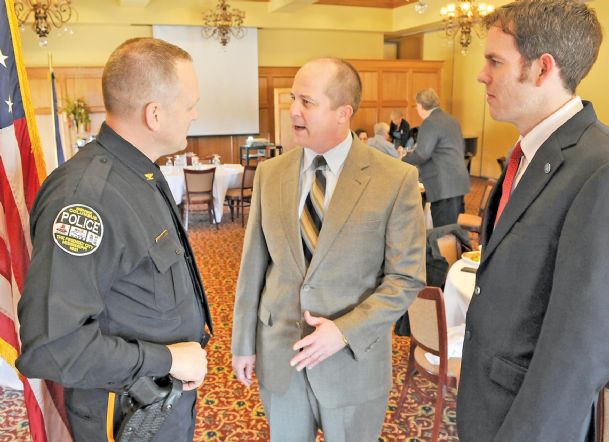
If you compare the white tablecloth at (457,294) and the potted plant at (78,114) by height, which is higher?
the potted plant at (78,114)

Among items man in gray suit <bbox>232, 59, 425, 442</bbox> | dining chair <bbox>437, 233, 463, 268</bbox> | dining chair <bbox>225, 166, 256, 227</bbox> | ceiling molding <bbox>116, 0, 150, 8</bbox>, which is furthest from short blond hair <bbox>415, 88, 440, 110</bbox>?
ceiling molding <bbox>116, 0, 150, 8</bbox>

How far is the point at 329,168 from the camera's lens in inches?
69.3

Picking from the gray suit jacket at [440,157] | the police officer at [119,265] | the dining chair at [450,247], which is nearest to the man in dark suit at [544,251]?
the police officer at [119,265]

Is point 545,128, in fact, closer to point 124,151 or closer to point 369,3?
point 124,151

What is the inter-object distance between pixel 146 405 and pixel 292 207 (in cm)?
77

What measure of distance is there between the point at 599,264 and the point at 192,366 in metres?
0.97

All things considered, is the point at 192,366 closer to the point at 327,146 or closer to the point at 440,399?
the point at 327,146

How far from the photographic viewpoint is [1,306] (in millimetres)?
1481

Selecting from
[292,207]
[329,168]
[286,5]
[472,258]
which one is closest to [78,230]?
[292,207]

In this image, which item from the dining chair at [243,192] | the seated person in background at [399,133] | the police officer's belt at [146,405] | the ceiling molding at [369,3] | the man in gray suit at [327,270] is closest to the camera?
the police officer's belt at [146,405]

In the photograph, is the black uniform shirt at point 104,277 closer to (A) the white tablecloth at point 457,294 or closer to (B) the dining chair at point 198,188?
(A) the white tablecloth at point 457,294

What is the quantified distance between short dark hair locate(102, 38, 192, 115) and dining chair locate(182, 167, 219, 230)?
609 centimetres

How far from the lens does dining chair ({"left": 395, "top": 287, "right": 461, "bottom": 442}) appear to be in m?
2.54

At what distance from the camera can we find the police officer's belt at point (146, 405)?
4.15ft
